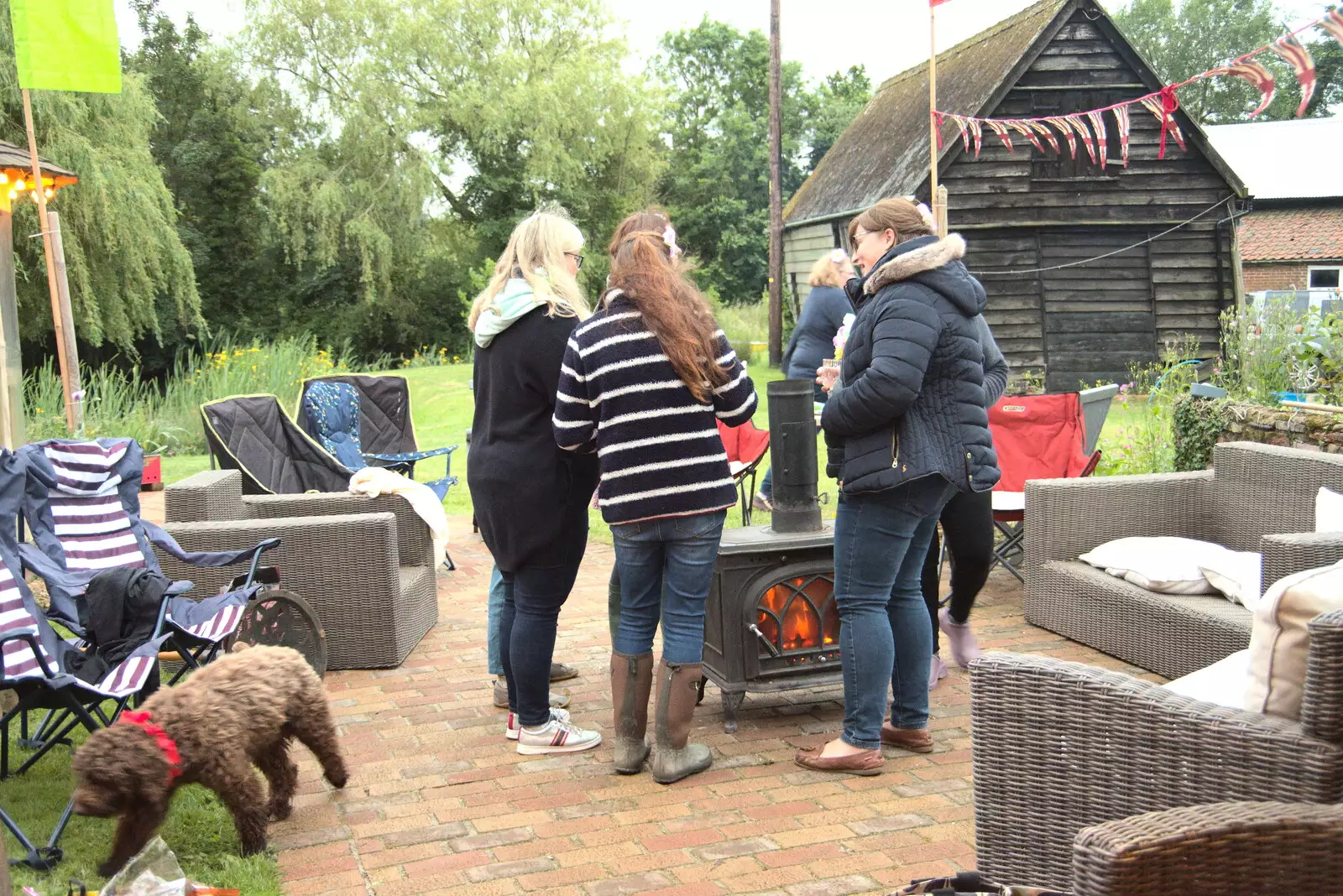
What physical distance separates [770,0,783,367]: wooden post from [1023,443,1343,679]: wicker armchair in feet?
49.1

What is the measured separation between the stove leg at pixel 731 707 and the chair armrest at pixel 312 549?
63.0 inches

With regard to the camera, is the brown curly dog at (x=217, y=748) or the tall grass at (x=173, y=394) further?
the tall grass at (x=173, y=394)

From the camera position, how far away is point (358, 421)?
768 centimetres

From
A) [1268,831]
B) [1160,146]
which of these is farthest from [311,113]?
[1268,831]

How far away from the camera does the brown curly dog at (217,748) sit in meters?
2.90

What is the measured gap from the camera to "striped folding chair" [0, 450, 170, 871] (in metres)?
3.29

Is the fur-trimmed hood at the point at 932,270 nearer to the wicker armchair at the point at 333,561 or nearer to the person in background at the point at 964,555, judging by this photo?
the person in background at the point at 964,555

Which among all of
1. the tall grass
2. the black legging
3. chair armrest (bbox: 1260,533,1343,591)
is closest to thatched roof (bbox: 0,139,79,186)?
the tall grass

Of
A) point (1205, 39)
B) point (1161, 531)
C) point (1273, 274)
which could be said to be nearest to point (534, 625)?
point (1161, 531)

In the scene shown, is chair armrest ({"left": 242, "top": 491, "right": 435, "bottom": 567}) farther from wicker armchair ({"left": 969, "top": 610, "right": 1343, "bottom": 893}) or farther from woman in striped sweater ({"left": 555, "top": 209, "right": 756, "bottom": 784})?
wicker armchair ({"left": 969, "top": 610, "right": 1343, "bottom": 893})

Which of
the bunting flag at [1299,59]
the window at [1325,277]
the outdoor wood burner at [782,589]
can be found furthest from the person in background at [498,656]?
the window at [1325,277]

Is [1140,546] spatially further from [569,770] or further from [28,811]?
[28,811]

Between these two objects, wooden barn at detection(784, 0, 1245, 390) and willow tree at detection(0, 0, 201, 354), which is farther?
wooden barn at detection(784, 0, 1245, 390)

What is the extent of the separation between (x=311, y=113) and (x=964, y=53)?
13730 millimetres
